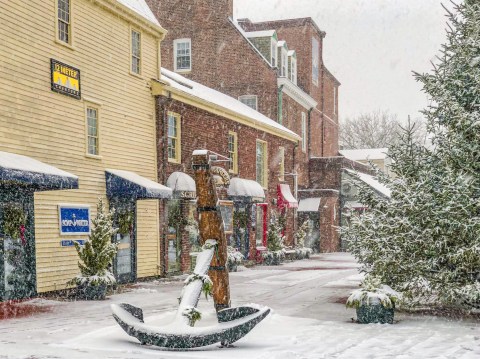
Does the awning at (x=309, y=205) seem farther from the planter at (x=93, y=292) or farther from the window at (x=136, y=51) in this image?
the planter at (x=93, y=292)

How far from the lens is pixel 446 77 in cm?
1168

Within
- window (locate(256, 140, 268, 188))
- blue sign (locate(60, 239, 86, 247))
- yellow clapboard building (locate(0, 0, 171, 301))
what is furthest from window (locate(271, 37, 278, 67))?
blue sign (locate(60, 239, 86, 247))

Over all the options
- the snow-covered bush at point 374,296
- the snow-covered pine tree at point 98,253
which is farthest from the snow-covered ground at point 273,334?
the snow-covered pine tree at point 98,253

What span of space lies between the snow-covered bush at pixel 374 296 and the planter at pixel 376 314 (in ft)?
0.21

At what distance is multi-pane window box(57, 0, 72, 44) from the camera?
1588 centimetres

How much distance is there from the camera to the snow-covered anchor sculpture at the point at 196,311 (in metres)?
7.95

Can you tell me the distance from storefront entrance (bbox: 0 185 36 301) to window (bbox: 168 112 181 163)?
7115 mm

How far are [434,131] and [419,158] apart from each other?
61 cm

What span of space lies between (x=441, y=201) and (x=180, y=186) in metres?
10.4

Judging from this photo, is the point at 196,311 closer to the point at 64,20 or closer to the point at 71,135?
the point at 71,135

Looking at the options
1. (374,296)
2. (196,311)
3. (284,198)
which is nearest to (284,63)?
(284,198)

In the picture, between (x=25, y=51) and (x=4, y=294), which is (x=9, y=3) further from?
(x=4, y=294)

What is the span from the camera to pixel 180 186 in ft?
65.2

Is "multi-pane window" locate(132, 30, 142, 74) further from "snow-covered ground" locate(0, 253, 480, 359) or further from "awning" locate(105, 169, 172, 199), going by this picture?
"snow-covered ground" locate(0, 253, 480, 359)
